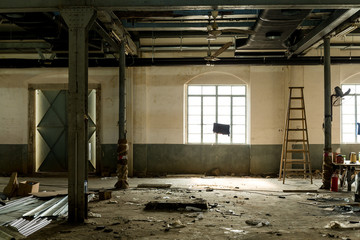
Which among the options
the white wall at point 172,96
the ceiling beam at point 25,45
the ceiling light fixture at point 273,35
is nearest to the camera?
the ceiling light fixture at point 273,35

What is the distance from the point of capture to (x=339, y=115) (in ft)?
35.6

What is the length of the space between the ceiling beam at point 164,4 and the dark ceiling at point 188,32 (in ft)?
0.11

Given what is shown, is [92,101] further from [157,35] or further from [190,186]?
[190,186]

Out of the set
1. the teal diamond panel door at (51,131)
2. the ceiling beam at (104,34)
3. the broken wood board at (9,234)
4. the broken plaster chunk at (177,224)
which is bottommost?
the broken plaster chunk at (177,224)

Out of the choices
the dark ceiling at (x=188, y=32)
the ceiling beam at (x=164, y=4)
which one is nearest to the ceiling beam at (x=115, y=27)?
the dark ceiling at (x=188, y=32)

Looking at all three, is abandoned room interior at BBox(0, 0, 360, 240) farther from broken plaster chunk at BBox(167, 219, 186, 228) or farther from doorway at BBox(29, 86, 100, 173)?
broken plaster chunk at BBox(167, 219, 186, 228)

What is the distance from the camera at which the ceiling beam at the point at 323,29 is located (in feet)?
22.0

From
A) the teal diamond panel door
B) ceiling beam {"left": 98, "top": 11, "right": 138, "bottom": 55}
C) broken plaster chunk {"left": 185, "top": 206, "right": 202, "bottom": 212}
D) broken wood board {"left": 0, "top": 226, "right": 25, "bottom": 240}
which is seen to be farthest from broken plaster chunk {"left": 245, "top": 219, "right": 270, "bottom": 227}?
the teal diamond panel door

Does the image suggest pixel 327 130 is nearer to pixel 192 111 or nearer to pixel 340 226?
pixel 340 226

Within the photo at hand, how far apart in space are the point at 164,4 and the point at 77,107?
227 cm

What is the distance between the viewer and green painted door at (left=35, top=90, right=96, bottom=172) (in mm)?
11633

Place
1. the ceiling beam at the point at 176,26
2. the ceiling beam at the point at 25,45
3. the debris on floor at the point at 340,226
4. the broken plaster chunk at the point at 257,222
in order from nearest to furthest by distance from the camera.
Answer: the debris on floor at the point at 340,226 → the broken plaster chunk at the point at 257,222 → the ceiling beam at the point at 176,26 → the ceiling beam at the point at 25,45

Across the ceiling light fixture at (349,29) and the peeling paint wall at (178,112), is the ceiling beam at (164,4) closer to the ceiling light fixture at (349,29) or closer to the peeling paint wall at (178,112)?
the ceiling light fixture at (349,29)

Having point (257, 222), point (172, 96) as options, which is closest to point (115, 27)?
point (172, 96)
